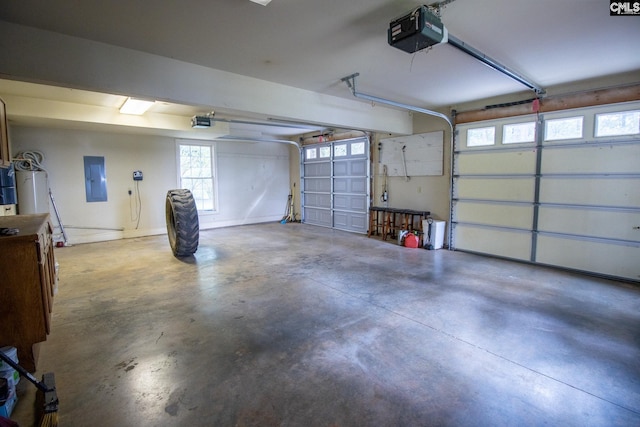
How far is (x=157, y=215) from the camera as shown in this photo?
8258 mm

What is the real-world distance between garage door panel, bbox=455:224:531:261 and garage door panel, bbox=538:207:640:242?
409mm

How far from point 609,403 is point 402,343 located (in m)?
1.41

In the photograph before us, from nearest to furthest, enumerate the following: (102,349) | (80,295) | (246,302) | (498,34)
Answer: (102,349)
(498,34)
(246,302)
(80,295)

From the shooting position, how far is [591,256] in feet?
15.8

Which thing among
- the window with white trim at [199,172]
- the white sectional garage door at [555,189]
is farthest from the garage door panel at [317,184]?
the white sectional garage door at [555,189]

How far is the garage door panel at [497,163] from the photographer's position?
5.38 meters

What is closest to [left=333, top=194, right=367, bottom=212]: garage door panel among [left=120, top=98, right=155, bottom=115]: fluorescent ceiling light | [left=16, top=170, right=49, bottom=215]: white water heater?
[left=120, top=98, right=155, bottom=115]: fluorescent ceiling light

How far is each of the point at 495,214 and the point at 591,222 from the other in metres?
1.39

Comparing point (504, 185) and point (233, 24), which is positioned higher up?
point (233, 24)

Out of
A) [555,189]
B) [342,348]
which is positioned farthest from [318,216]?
[342,348]

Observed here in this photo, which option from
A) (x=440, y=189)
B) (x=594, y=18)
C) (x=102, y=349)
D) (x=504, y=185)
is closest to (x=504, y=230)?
(x=504, y=185)

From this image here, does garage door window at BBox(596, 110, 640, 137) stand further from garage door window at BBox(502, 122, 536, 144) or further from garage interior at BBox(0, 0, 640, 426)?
garage door window at BBox(502, 122, 536, 144)

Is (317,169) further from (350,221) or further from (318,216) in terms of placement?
(350,221)

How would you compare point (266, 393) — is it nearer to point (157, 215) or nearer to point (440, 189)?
point (440, 189)
